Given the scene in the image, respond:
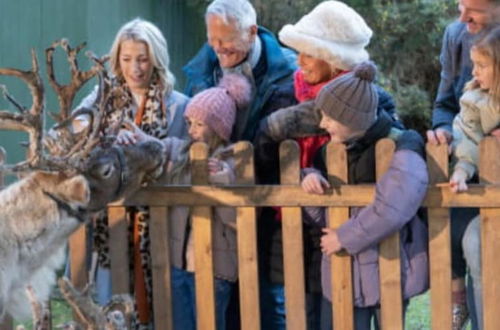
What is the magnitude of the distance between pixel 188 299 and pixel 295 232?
2.61 feet

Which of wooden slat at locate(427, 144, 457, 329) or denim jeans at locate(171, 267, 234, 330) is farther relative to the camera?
denim jeans at locate(171, 267, 234, 330)

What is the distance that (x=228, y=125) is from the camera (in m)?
4.86

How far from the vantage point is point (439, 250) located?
4.57 metres

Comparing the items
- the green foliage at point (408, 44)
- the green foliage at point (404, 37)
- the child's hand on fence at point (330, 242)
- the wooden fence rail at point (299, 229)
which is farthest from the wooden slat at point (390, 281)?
the green foliage at point (408, 44)

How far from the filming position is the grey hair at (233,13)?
5.10 m

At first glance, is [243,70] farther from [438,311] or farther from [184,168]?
[438,311]

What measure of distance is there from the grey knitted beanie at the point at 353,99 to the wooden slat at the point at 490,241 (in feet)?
1.76

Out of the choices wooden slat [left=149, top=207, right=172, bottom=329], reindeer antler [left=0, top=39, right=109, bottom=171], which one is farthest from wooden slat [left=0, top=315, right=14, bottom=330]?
reindeer antler [left=0, top=39, right=109, bottom=171]

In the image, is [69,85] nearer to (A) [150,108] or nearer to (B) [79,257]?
(A) [150,108]

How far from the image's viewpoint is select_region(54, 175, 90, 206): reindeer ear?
4336mm

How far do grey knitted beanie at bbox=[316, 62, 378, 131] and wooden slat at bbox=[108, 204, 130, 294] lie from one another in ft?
3.86

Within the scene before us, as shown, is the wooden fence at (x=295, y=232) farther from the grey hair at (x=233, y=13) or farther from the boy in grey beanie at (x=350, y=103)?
the grey hair at (x=233, y=13)

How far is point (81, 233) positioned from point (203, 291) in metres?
0.70

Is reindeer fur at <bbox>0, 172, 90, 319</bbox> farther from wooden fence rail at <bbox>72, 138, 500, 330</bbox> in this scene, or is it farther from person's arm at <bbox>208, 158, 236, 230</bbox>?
person's arm at <bbox>208, 158, 236, 230</bbox>
